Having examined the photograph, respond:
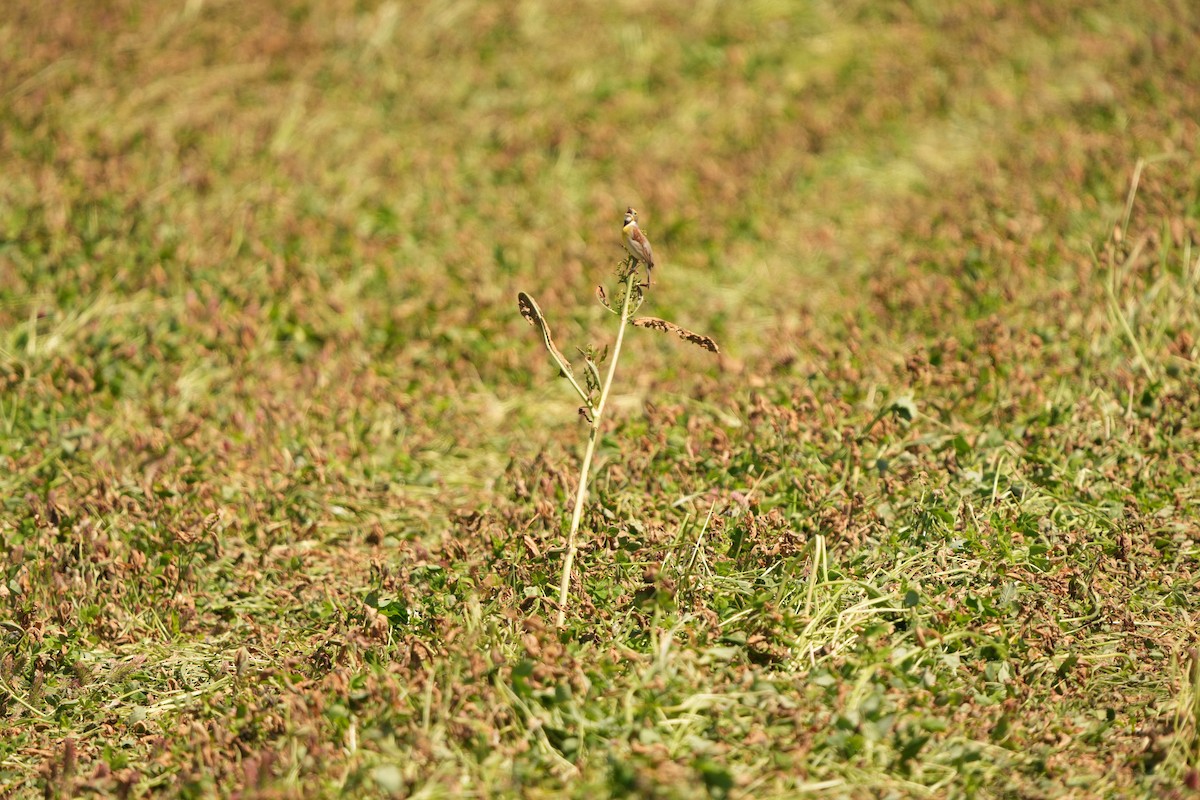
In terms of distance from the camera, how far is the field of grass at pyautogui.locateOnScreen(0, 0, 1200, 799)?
3.49m

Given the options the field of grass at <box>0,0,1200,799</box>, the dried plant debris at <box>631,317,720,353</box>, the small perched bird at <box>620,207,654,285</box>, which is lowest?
the field of grass at <box>0,0,1200,799</box>

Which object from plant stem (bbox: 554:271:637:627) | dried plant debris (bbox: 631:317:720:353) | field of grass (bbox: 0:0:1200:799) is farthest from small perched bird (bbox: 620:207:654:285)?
field of grass (bbox: 0:0:1200:799)

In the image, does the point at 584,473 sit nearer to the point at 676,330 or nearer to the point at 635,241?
the point at 676,330

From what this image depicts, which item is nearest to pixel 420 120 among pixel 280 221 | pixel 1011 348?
pixel 280 221

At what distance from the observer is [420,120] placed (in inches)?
330

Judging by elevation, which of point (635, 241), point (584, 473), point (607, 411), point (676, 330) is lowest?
point (607, 411)

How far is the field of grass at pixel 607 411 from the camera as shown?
3.49 metres

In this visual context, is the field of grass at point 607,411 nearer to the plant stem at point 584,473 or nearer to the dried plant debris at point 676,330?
the plant stem at point 584,473

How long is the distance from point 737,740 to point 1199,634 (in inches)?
70.6

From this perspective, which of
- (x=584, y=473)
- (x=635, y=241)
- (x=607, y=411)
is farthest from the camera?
(x=607, y=411)

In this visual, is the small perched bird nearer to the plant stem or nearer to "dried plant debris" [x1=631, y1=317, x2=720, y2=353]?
the plant stem

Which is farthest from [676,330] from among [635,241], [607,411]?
[607,411]

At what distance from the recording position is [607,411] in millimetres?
5461

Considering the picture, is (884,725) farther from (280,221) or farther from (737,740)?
(280,221)
